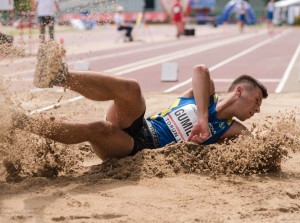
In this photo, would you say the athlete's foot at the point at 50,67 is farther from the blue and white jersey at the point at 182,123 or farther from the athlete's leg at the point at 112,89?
the blue and white jersey at the point at 182,123

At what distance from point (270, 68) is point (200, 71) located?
9.35 metres

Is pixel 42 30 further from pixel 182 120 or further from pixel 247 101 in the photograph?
pixel 247 101

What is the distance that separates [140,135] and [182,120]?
12.3 inches

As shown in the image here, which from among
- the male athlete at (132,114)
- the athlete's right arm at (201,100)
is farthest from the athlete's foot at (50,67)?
the athlete's right arm at (201,100)

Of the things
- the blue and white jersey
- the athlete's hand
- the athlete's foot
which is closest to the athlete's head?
the blue and white jersey

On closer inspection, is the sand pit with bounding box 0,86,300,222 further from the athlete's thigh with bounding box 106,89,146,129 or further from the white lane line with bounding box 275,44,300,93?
the white lane line with bounding box 275,44,300,93

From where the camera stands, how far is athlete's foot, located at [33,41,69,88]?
12.7 ft

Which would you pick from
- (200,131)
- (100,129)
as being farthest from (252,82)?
(100,129)

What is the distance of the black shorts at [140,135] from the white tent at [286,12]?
165ft

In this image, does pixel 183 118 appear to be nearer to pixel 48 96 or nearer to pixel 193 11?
pixel 48 96

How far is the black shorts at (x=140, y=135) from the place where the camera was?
13.9 ft

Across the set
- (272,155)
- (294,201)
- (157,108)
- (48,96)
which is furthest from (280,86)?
(294,201)

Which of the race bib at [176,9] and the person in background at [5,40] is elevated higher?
the person in background at [5,40]

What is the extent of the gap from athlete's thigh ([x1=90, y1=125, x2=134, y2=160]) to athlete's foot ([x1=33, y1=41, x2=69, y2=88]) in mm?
447
